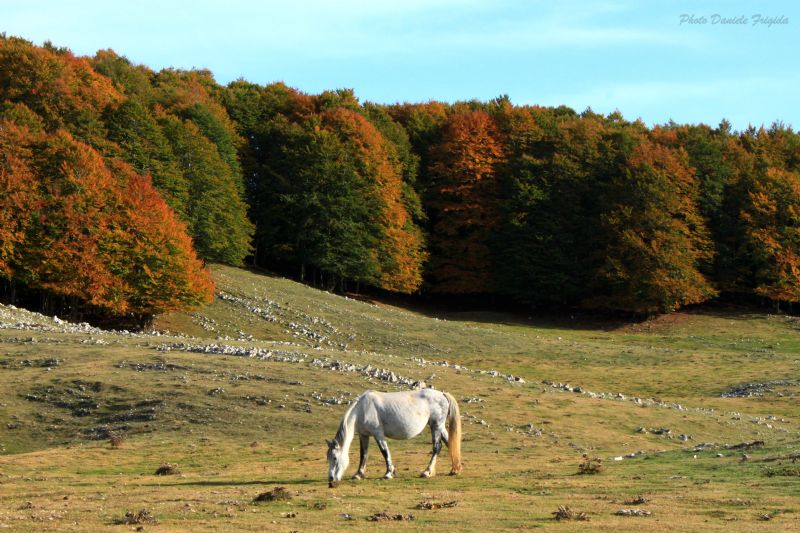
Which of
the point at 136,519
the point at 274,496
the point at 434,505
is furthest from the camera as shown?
the point at 274,496

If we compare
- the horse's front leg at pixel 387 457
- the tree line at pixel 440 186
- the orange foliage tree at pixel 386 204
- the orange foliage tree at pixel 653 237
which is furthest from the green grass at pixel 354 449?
the orange foliage tree at pixel 386 204

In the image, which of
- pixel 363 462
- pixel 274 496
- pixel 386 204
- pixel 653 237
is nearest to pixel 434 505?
pixel 274 496

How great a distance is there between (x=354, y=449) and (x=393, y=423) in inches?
290

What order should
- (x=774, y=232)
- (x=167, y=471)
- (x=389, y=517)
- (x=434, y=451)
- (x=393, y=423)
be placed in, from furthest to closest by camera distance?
(x=774, y=232) < (x=167, y=471) < (x=434, y=451) < (x=393, y=423) < (x=389, y=517)

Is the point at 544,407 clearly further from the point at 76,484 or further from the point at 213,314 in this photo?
the point at 213,314

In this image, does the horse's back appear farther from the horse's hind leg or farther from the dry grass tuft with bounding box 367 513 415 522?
the dry grass tuft with bounding box 367 513 415 522

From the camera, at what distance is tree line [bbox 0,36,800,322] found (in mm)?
85062

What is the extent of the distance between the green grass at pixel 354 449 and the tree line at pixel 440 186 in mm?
21756

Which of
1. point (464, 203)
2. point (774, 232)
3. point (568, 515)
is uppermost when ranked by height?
point (464, 203)

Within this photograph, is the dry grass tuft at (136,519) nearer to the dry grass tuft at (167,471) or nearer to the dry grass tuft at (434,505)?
the dry grass tuft at (434,505)

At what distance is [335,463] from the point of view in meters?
23.7

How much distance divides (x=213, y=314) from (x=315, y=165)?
2918 centimetres

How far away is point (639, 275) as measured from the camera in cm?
9106

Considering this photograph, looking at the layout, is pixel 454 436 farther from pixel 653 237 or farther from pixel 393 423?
pixel 653 237
